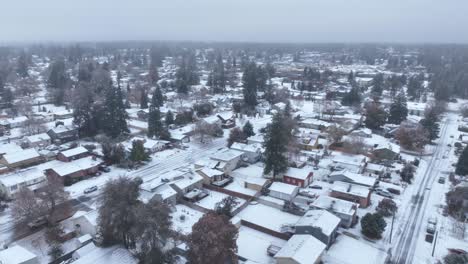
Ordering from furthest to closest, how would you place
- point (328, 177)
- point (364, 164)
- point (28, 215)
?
point (364, 164) < point (328, 177) < point (28, 215)

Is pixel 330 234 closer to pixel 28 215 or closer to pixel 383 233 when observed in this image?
pixel 383 233

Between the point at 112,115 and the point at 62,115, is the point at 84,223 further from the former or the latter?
the point at 62,115

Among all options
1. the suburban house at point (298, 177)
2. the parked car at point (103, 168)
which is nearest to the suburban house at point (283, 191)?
the suburban house at point (298, 177)

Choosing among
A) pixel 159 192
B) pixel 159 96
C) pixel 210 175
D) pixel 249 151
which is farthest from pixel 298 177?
pixel 159 96

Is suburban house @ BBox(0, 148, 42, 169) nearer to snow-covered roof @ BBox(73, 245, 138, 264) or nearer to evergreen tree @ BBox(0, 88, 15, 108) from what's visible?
snow-covered roof @ BBox(73, 245, 138, 264)

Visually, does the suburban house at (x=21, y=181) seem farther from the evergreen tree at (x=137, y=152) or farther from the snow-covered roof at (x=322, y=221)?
the snow-covered roof at (x=322, y=221)

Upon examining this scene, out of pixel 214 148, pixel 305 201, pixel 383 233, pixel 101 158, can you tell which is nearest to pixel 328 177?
pixel 305 201
